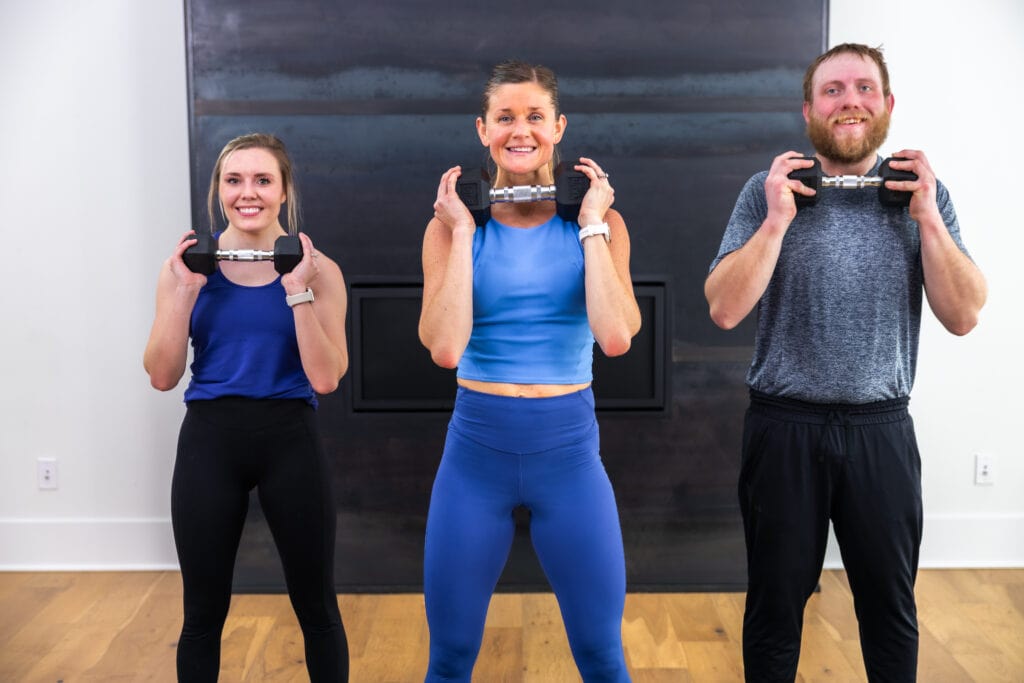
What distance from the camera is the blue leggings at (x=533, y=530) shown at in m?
1.63

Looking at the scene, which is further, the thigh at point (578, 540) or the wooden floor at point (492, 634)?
the wooden floor at point (492, 634)

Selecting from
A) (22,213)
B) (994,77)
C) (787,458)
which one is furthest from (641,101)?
(22,213)

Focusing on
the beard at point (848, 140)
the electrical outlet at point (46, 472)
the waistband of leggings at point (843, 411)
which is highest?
the beard at point (848, 140)

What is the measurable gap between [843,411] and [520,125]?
0.84 metres

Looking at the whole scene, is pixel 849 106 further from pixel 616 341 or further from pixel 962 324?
pixel 616 341

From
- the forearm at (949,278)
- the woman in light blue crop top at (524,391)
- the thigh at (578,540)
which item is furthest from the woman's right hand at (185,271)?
the forearm at (949,278)

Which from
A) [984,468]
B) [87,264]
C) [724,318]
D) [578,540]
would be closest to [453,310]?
[578,540]

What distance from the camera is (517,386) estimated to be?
1.70 meters

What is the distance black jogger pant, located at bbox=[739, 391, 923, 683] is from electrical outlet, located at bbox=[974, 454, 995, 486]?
5.36 ft

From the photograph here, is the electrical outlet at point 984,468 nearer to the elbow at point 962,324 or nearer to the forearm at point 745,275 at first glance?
the elbow at point 962,324

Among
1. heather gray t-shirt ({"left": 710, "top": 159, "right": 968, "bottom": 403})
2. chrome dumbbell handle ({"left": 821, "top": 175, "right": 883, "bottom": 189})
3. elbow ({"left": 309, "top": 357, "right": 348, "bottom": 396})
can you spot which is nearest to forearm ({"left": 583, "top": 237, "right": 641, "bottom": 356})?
heather gray t-shirt ({"left": 710, "top": 159, "right": 968, "bottom": 403})

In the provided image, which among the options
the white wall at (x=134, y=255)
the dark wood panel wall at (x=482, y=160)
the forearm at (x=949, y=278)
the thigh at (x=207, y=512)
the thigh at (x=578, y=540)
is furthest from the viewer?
the white wall at (x=134, y=255)

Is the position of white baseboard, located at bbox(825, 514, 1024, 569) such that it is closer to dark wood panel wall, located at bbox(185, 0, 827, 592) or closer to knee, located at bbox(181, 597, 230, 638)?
dark wood panel wall, located at bbox(185, 0, 827, 592)

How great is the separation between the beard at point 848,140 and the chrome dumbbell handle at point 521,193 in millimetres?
588
